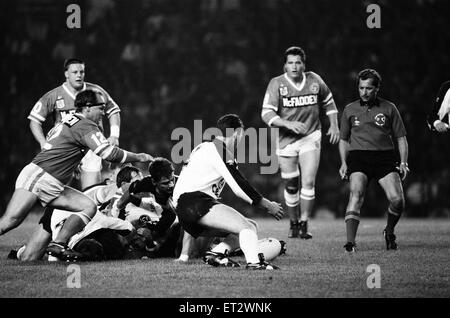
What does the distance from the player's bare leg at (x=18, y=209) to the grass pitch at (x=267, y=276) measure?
1.06 ft

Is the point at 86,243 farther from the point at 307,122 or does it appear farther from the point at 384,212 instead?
the point at 384,212

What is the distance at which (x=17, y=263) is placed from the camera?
6.74 m

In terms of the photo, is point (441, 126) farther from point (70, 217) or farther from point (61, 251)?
point (61, 251)

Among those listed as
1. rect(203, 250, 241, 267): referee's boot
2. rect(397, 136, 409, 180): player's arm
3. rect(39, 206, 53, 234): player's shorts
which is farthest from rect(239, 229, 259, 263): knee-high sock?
rect(397, 136, 409, 180): player's arm

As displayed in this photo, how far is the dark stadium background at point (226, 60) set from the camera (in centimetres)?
1196

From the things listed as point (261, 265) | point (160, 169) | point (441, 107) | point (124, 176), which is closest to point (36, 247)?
point (124, 176)

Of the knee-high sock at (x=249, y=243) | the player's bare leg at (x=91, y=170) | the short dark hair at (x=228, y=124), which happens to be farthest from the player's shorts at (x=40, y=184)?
the player's bare leg at (x=91, y=170)

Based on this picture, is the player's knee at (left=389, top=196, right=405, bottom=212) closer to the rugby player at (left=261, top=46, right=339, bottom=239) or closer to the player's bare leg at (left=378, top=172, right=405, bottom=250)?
the player's bare leg at (left=378, top=172, right=405, bottom=250)

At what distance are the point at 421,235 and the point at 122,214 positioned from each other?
3.53 m

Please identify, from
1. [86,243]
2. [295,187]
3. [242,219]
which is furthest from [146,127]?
[242,219]

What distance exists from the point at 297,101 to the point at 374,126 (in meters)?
1.60

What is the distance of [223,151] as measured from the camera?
6289 mm

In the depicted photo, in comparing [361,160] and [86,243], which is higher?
[361,160]

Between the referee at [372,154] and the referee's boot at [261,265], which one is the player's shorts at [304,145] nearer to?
the referee at [372,154]
